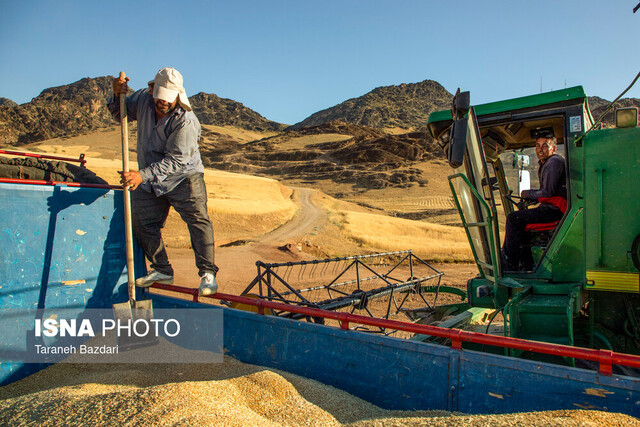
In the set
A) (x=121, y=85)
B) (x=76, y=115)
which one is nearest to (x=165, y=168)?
(x=121, y=85)

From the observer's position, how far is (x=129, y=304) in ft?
13.4

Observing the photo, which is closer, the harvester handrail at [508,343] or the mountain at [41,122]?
the harvester handrail at [508,343]

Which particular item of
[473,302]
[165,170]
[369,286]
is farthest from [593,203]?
[369,286]

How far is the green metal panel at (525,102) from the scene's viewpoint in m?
3.99

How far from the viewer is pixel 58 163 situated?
414 centimetres

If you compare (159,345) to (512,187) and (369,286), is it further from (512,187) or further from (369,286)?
(369,286)

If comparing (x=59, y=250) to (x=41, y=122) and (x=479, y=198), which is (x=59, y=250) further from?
(x=41, y=122)

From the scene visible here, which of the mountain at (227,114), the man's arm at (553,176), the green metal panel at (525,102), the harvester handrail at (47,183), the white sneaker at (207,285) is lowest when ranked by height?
the white sneaker at (207,285)

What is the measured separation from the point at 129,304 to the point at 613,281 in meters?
4.09

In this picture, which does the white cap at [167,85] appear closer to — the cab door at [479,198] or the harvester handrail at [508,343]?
the harvester handrail at [508,343]

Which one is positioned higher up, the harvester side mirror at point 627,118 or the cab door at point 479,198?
the harvester side mirror at point 627,118

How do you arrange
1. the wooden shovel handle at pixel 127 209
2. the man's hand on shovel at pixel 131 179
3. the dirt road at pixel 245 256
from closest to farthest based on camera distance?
the man's hand on shovel at pixel 131 179, the wooden shovel handle at pixel 127 209, the dirt road at pixel 245 256

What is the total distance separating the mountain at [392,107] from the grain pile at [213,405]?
118 metres

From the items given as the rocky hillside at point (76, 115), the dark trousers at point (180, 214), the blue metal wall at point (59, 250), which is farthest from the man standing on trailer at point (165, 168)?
the rocky hillside at point (76, 115)
